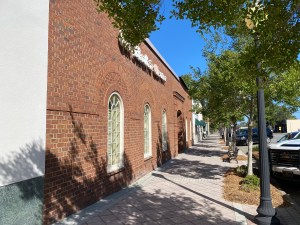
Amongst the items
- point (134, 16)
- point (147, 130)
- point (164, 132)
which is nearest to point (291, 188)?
point (147, 130)

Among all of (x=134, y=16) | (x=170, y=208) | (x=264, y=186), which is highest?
(x=134, y=16)

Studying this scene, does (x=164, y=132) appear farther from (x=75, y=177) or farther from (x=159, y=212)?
(x=75, y=177)

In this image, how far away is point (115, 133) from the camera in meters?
8.39

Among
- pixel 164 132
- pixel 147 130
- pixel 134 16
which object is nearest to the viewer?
pixel 134 16

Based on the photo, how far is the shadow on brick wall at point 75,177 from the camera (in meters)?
5.19

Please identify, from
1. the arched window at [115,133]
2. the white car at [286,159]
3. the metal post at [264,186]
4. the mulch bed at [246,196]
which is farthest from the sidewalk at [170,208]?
the white car at [286,159]

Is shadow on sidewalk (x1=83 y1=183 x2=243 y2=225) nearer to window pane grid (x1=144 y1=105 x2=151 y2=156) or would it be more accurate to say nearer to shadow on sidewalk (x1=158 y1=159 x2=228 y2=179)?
shadow on sidewalk (x1=158 y1=159 x2=228 y2=179)

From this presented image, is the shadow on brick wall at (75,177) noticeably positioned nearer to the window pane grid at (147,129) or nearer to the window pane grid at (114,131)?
the window pane grid at (114,131)

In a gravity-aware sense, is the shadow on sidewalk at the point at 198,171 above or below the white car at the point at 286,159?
below

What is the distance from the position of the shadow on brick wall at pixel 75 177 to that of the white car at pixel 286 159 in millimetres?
5541

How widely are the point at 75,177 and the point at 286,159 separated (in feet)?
22.3

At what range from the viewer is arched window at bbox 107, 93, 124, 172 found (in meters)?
8.05

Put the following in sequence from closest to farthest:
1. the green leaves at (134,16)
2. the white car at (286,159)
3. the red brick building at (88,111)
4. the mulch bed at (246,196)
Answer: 1. the green leaves at (134,16)
2. the red brick building at (88,111)
3. the mulch bed at (246,196)
4. the white car at (286,159)

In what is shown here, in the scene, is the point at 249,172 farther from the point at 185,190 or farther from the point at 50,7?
the point at 50,7
